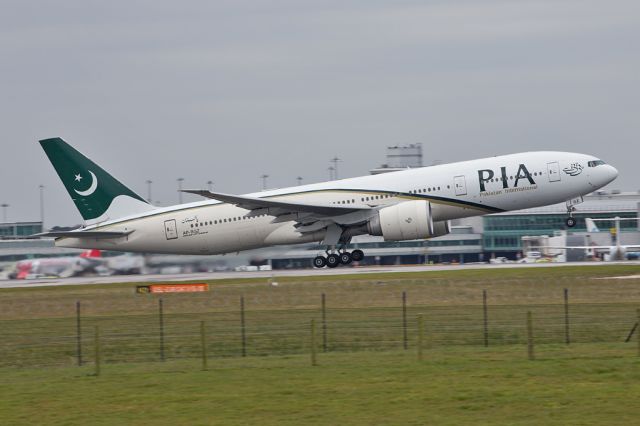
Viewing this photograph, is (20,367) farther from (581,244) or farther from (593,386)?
(581,244)

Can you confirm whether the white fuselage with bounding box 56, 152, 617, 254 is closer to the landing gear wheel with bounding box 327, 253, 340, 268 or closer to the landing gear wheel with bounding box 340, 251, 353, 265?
the landing gear wheel with bounding box 327, 253, 340, 268

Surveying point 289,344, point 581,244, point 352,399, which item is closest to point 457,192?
point 289,344

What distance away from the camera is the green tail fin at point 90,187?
4672 cm

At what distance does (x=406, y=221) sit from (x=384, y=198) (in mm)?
1816

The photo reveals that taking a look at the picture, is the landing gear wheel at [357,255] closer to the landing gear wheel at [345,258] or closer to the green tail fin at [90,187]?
the landing gear wheel at [345,258]

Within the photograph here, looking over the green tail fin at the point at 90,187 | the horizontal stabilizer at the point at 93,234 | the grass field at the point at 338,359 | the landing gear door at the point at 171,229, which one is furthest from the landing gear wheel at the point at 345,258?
the horizontal stabilizer at the point at 93,234

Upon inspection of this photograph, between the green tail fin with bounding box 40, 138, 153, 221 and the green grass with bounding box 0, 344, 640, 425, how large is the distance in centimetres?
2477

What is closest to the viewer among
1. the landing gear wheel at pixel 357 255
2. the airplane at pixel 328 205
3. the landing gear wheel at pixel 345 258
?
the airplane at pixel 328 205

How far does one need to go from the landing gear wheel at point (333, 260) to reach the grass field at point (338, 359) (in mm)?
5840

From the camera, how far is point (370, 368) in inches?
791

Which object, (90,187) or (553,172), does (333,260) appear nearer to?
(553,172)

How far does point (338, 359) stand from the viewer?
21812mm

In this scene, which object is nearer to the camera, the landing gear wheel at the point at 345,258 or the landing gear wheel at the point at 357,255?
the landing gear wheel at the point at 357,255

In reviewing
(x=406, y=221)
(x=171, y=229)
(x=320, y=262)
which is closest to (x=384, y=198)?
(x=406, y=221)
